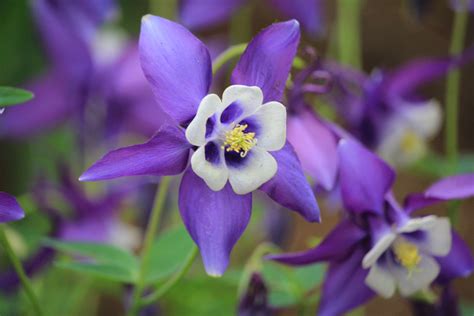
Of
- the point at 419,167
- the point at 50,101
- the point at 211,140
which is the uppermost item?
the point at 211,140

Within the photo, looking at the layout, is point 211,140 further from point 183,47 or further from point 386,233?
point 386,233

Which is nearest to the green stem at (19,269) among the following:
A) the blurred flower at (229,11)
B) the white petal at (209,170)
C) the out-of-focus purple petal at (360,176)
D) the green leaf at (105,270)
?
the green leaf at (105,270)

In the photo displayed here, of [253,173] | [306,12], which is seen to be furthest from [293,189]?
[306,12]

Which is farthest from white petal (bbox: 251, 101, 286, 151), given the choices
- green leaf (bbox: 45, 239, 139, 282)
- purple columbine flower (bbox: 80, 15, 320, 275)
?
green leaf (bbox: 45, 239, 139, 282)

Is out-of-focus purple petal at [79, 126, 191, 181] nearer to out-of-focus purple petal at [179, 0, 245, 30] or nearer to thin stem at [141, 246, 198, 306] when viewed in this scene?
thin stem at [141, 246, 198, 306]

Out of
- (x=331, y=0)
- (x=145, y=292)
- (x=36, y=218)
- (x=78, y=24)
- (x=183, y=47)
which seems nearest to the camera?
(x=183, y=47)

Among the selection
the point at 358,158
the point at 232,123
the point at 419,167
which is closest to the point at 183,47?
the point at 232,123

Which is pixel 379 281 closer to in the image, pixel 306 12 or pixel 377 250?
pixel 377 250
